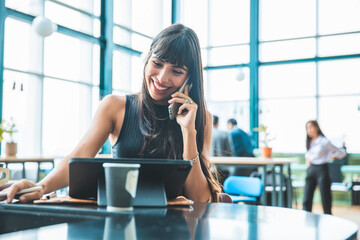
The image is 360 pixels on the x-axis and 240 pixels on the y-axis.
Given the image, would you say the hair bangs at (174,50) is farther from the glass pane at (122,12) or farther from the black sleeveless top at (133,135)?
the glass pane at (122,12)

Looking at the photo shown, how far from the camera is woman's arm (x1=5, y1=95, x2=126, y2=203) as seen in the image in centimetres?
128

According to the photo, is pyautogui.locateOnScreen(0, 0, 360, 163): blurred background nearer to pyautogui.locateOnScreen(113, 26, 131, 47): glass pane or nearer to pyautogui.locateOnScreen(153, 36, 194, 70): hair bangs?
pyautogui.locateOnScreen(113, 26, 131, 47): glass pane

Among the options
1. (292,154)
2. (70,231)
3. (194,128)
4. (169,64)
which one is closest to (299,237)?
(70,231)

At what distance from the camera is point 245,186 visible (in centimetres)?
330

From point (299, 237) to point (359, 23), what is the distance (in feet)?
28.4

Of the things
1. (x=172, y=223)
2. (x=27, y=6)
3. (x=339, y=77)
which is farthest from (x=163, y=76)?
(x=339, y=77)

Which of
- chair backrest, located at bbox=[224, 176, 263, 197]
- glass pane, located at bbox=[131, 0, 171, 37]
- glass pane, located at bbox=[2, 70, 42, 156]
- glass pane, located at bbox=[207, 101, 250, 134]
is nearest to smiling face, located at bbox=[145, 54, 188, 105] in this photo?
chair backrest, located at bbox=[224, 176, 263, 197]

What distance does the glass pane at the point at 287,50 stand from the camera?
8.75 m

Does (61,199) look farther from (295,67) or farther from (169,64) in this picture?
(295,67)

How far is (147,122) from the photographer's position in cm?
157

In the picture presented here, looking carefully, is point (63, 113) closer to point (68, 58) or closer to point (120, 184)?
point (68, 58)

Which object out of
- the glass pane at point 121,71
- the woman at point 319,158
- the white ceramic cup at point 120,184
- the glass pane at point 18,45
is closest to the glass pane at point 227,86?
the glass pane at point 121,71

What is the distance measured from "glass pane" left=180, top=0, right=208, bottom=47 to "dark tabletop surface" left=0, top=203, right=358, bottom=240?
9003 millimetres

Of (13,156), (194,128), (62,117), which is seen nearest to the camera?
(194,128)
